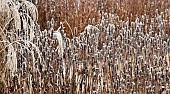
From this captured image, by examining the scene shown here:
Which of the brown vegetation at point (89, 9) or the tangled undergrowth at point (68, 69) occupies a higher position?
the brown vegetation at point (89, 9)

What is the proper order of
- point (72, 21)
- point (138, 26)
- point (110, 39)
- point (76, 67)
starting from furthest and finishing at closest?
point (72, 21) → point (138, 26) → point (110, 39) → point (76, 67)

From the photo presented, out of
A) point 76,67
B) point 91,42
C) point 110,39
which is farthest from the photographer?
point 110,39

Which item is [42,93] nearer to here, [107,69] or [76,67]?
[76,67]

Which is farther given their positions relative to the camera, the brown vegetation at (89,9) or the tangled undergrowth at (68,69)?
the brown vegetation at (89,9)

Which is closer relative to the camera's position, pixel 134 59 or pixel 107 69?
pixel 107 69

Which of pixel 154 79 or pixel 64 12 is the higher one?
pixel 64 12

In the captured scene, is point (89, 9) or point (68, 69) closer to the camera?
point (68, 69)

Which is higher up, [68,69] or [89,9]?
[89,9]

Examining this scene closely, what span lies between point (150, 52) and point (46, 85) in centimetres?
95

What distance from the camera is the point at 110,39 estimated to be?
9.79 feet

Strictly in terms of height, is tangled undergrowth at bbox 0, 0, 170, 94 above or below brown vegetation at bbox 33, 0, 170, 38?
below

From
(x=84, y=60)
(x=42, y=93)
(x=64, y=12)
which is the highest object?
(x=64, y=12)

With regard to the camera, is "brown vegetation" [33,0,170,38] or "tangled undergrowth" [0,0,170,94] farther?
"brown vegetation" [33,0,170,38]

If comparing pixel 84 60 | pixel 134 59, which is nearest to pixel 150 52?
pixel 134 59
